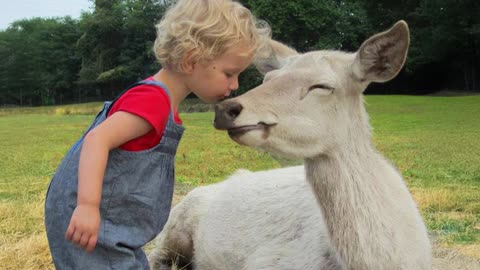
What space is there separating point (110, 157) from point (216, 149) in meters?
10.3

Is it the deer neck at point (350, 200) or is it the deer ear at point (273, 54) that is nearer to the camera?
the deer neck at point (350, 200)

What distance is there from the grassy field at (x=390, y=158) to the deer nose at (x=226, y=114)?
4.02ft

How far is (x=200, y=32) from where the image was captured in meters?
2.90

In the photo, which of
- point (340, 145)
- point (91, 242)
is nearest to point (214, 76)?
point (340, 145)

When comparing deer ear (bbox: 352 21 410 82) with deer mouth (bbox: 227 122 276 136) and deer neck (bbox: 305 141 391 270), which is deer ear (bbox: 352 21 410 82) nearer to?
deer neck (bbox: 305 141 391 270)

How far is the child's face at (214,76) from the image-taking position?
2.98m

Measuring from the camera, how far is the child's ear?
2.88 meters

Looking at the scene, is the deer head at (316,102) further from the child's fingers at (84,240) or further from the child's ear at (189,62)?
the child's fingers at (84,240)

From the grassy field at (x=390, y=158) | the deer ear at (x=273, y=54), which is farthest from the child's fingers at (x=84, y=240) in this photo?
the grassy field at (x=390, y=158)

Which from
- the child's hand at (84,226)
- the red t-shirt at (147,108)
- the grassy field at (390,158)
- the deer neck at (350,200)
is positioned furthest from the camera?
the grassy field at (390,158)

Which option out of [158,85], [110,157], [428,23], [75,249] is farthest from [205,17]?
[428,23]

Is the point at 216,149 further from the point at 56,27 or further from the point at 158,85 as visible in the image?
the point at 56,27

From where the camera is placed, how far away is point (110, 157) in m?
2.88

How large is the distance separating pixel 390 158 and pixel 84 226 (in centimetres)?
914
